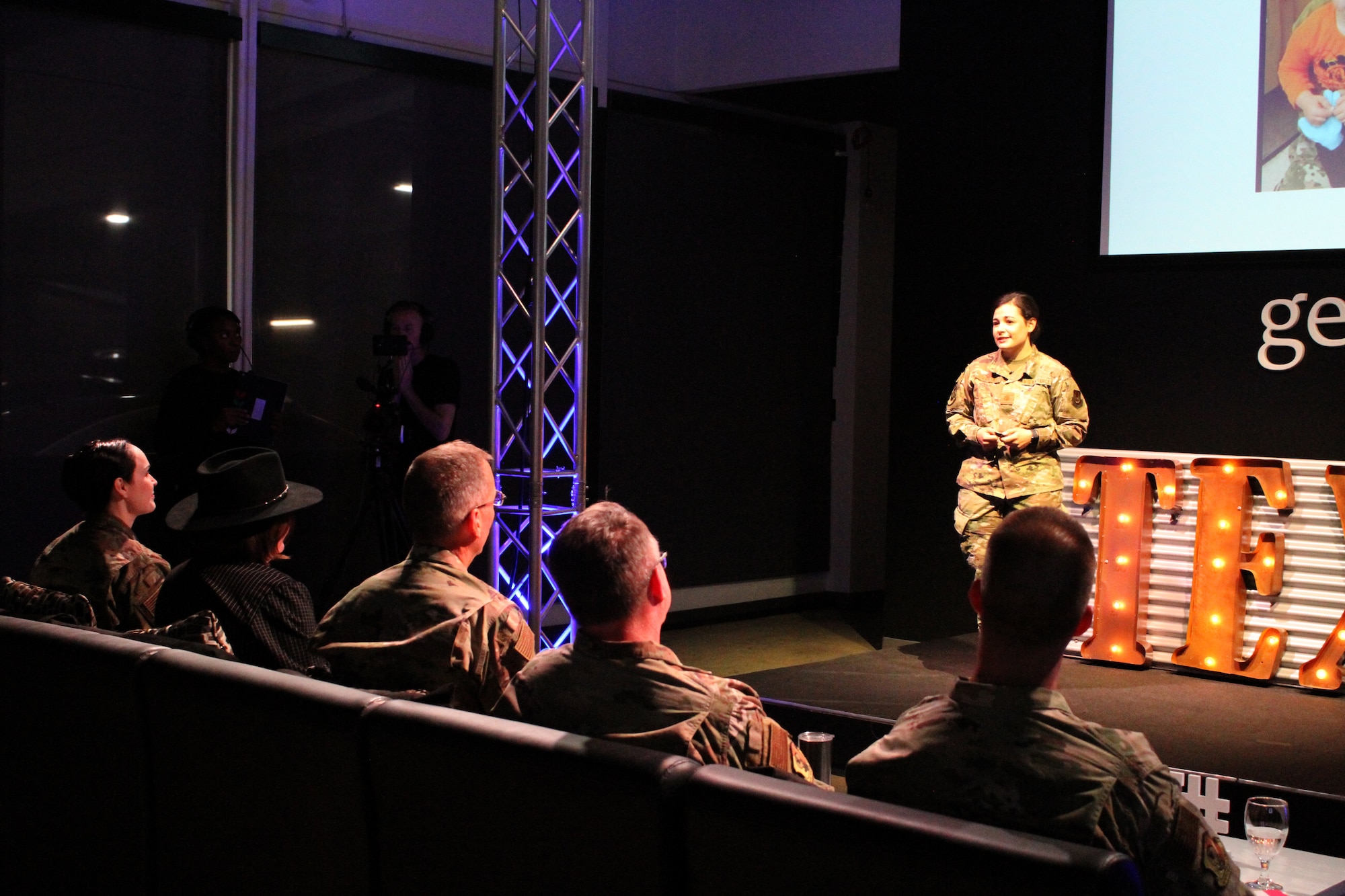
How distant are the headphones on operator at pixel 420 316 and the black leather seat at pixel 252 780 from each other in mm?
3727

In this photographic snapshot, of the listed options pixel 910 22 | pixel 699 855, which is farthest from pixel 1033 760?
pixel 910 22

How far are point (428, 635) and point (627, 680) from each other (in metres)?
0.65

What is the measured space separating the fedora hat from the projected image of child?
4153mm

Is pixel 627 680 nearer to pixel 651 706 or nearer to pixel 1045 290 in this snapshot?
pixel 651 706

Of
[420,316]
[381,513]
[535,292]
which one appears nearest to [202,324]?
[420,316]

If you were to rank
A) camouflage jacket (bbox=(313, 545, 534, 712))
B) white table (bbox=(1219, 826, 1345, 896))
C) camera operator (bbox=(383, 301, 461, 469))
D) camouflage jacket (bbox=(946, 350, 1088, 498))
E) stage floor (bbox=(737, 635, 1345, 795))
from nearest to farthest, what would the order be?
white table (bbox=(1219, 826, 1345, 896)), camouflage jacket (bbox=(313, 545, 534, 712)), stage floor (bbox=(737, 635, 1345, 795)), camouflage jacket (bbox=(946, 350, 1088, 498)), camera operator (bbox=(383, 301, 461, 469))

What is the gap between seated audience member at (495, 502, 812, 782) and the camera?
1.94 m

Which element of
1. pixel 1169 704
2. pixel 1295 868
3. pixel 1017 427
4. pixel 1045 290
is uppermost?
pixel 1045 290

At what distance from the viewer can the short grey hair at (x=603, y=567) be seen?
2.02m

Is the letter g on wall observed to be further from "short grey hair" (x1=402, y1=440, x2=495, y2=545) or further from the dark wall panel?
"short grey hair" (x1=402, y1=440, x2=495, y2=545)

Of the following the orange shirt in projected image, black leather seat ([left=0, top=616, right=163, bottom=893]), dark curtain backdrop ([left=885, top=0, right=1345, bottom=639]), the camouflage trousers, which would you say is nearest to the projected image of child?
the orange shirt in projected image

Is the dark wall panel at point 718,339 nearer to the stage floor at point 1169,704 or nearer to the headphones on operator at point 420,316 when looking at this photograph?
the headphones on operator at point 420,316

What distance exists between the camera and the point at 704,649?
6805 millimetres

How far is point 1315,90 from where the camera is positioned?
16.7ft
